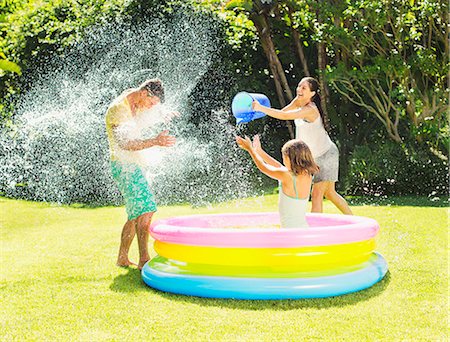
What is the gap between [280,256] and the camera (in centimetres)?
426

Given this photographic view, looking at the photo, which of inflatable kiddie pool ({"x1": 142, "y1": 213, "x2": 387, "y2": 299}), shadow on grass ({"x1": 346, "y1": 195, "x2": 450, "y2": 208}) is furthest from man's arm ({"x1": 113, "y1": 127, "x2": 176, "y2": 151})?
shadow on grass ({"x1": 346, "y1": 195, "x2": 450, "y2": 208})

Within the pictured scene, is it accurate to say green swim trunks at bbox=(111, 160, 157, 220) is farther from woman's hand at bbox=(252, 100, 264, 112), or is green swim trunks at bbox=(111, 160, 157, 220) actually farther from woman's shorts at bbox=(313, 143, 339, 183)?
woman's shorts at bbox=(313, 143, 339, 183)

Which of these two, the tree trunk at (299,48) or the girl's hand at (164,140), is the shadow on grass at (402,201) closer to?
the tree trunk at (299,48)

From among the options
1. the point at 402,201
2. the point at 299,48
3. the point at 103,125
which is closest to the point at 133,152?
the point at 402,201

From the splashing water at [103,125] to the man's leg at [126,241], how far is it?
5.41 m

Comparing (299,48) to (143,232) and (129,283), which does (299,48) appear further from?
(129,283)

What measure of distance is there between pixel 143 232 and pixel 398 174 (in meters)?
5.80

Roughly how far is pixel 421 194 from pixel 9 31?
25.8 feet

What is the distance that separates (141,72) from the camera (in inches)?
453

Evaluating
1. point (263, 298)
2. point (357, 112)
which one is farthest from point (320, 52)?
point (263, 298)

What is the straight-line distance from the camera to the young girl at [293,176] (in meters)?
4.63

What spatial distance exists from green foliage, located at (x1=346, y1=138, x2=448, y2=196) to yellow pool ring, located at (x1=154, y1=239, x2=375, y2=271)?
5.66m

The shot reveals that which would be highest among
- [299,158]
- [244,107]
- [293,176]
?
[244,107]

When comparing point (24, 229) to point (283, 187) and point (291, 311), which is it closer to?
point (283, 187)
